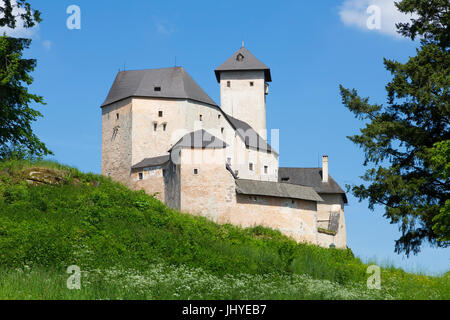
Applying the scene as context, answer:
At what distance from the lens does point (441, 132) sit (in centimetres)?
2822

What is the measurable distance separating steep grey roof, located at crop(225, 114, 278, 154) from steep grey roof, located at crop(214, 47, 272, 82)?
4.96 meters

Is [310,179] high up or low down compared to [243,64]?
down

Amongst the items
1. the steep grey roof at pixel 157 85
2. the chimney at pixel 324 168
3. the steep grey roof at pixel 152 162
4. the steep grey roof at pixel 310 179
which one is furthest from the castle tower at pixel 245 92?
the steep grey roof at pixel 152 162

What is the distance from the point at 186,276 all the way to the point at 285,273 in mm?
4525

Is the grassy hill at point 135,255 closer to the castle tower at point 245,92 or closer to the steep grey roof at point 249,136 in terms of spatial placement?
the steep grey roof at point 249,136

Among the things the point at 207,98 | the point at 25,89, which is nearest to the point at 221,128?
the point at 207,98

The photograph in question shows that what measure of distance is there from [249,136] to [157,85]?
8.79 meters

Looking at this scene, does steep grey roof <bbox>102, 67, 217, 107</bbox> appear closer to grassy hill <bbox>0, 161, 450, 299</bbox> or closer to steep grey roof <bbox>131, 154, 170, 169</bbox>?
steep grey roof <bbox>131, 154, 170, 169</bbox>

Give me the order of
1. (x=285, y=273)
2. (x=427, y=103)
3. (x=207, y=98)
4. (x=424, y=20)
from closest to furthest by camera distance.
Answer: (x=285, y=273) → (x=427, y=103) → (x=424, y=20) → (x=207, y=98)

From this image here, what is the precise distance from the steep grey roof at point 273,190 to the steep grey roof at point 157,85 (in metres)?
11.3

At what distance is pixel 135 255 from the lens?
73.6ft

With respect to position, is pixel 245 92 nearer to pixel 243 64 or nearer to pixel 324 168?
pixel 243 64

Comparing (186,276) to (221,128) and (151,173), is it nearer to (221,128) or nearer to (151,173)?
(151,173)

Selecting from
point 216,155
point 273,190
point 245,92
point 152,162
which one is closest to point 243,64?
point 245,92
